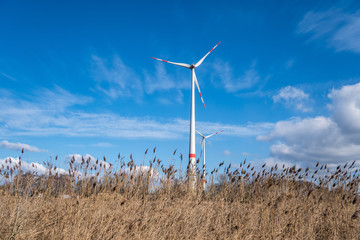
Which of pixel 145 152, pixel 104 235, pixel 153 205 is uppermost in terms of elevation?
pixel 145 152

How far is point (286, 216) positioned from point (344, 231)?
5.56 feet

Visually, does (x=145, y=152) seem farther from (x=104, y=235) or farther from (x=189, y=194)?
(x=104, y=235)

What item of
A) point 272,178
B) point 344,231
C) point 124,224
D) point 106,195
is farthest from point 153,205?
point 272,178

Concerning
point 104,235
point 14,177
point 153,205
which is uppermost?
point 14,177

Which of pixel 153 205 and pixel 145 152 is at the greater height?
pixel 145 152

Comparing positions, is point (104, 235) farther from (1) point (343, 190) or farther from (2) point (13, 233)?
(1) point (343, 190)

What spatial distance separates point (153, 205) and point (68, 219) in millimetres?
2206

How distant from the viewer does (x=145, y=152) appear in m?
9.92

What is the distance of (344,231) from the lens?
26.7ft

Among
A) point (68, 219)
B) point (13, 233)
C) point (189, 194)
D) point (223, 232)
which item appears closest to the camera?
point (13, 233)

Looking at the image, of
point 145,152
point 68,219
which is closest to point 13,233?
point 68,219

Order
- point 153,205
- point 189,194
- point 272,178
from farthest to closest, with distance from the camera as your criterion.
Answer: point 272,178
point 189,194
point 153,205

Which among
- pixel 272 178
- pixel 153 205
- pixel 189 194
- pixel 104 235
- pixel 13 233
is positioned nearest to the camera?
pixel 13 233

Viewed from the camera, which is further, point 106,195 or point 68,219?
point 106,195
